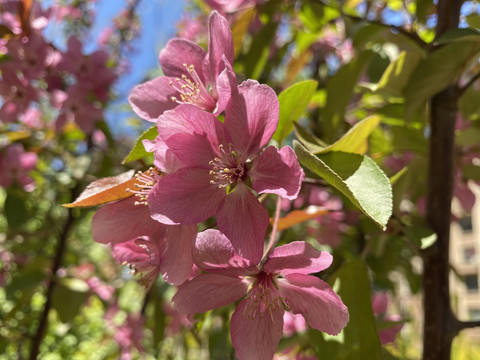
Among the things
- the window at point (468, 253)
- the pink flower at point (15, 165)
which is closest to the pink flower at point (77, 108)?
the pink flower at point (15, 165)

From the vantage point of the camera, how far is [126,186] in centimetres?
51

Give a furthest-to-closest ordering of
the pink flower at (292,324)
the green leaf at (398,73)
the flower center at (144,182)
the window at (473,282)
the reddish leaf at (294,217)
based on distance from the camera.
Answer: the window at (473,282)
the pink flower at (292,324)
the green leaf at (398,73)
the reddish leaf at (294,217)
the flower center at (144,182)

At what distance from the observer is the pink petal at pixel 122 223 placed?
510 millimetres

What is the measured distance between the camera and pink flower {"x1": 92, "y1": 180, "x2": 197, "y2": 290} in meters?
0.49

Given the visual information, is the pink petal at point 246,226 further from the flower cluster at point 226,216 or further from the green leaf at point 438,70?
the green leaf at point 438,70

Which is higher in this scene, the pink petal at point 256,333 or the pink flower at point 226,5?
the pink flower at point 226,5

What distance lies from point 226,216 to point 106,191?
139 millimetres

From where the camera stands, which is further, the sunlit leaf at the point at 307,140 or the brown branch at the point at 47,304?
the brown branch at the point at 47,304

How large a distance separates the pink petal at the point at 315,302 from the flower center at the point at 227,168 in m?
0.13

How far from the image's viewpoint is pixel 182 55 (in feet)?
1.94

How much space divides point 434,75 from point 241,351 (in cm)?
53

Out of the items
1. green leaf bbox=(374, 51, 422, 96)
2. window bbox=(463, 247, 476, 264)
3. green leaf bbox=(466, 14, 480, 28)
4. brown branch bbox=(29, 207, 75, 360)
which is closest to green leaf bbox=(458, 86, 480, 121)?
green leaf bbox=(374, 51, 422, 96)

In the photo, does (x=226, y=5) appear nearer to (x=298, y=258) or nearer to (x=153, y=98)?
(x=153, y=98)

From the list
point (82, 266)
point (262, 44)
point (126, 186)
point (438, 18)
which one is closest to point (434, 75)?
point (438, 18)
